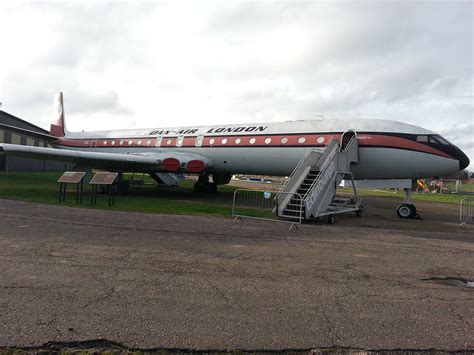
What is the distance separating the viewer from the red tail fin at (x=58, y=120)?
2717 centimetres

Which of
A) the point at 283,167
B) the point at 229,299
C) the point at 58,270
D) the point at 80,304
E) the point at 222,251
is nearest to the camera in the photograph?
the point at 80,304

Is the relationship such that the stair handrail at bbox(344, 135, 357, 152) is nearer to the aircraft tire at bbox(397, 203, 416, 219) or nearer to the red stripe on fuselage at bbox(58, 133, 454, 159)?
the red stripe on fuselage at bbox(58, 133, 454, 159)

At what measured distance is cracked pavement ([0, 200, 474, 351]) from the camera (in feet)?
10.8

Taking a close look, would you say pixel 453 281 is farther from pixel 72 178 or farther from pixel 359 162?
pixel 72 178

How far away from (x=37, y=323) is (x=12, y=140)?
44620 mm

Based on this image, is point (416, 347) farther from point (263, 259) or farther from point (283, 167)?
point (283, 167)

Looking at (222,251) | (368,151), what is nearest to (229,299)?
(222,251)

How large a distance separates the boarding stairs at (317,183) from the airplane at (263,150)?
0.98 metres

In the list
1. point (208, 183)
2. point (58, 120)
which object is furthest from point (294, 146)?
point (58, 120)

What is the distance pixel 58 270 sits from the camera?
5.02 meters

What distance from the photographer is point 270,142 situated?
1625 cm

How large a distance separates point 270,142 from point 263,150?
0.50 m


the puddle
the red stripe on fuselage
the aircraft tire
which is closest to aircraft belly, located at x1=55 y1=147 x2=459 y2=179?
the red stripe on fuselage

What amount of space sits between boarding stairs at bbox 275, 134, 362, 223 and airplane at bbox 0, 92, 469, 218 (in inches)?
38.6
